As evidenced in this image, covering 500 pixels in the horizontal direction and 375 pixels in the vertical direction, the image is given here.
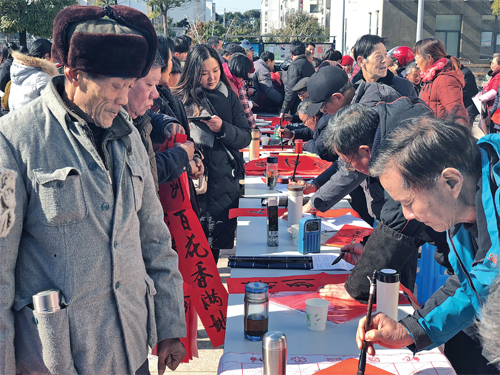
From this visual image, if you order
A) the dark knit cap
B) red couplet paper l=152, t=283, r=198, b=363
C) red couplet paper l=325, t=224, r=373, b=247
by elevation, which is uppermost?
the dark knit cap

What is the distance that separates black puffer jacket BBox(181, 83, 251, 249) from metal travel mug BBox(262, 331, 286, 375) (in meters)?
1.84

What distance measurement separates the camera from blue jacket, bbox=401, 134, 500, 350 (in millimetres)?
1248

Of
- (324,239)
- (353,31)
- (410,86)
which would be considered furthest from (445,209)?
(353,31)

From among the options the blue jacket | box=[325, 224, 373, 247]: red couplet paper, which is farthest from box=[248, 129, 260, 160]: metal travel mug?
the blue jacket

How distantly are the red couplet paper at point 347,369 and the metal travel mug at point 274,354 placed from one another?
0.15 metres

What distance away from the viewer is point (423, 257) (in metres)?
3.28

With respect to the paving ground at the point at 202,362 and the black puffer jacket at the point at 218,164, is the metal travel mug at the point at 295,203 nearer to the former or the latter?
the black puffer jacket at the point at 218,164

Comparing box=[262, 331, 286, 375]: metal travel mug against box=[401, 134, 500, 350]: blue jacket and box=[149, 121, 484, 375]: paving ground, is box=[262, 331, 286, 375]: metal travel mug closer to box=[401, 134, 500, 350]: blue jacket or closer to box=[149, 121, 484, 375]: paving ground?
box=[401, 134, 500, 350]: blue jacket

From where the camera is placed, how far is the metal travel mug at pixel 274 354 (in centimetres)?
141

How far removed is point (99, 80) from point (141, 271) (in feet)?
1.83

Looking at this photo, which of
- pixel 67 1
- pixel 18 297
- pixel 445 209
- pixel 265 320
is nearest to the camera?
pixel 18 297

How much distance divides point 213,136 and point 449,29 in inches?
915

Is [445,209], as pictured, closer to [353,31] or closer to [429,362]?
[429,362]

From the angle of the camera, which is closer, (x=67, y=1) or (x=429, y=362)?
(x=429, y=362)
